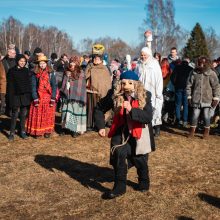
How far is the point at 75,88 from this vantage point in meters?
8.70

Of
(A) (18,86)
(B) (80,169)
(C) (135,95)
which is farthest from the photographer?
(A) (18,86)

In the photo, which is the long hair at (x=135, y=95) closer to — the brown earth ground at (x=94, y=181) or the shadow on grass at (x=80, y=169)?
the brown earth ground at (x=94, y=181)

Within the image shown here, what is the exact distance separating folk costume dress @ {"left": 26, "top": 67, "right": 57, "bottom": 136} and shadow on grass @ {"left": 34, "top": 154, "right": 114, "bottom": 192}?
1377 millimetres

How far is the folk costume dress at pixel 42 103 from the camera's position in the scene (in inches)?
336

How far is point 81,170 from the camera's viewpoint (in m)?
6.59

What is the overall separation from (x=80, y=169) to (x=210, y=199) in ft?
7.52

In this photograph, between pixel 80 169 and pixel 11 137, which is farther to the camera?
pixel 11 137

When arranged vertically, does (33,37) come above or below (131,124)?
above

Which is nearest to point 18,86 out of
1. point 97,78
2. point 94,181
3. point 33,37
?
point 97,78

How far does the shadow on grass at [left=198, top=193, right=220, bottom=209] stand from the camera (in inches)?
200

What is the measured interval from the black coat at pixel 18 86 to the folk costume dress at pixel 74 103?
2.84ft

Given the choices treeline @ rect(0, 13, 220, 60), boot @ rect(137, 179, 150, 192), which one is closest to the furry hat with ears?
boot @ rect(137, 179, 150, 192)

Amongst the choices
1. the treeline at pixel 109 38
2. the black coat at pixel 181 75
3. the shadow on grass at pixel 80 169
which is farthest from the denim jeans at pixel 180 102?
the treeline at pixel 109 38

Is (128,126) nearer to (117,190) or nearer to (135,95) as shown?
(135,95)
